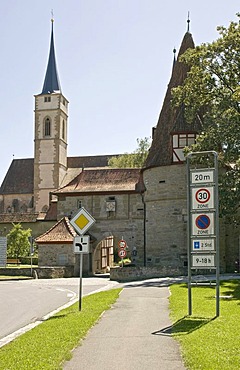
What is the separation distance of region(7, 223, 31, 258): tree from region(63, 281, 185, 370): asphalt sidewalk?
41989 millimetres

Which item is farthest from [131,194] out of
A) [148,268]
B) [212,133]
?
[212,133]

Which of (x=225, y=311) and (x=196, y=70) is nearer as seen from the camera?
(x=225, y=311)

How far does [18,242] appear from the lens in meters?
56.7

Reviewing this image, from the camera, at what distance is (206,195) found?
14.5 metres

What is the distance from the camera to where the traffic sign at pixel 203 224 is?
569 inches

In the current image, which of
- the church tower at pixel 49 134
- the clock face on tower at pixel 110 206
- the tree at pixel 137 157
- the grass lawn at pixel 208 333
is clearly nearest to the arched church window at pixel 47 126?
the church tower at pixel 49 134

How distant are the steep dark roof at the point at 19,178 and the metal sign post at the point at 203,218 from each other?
251ft

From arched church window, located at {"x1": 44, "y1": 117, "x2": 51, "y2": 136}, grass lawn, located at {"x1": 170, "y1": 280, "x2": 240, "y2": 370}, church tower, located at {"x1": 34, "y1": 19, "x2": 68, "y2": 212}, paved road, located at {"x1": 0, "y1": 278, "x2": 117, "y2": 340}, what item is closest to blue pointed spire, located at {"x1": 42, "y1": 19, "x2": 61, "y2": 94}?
church tower, located at {"x1": 34, "y1": 19, "x2": 68, "y2": 212}

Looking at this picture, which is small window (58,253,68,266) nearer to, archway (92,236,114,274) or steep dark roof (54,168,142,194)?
archway (92,236,114,274)

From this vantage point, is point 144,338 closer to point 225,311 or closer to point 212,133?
point 225,311

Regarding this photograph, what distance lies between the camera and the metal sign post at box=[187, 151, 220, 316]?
1438 cm

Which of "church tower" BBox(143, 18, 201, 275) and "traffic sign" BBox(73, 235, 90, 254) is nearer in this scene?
"traffic sign" BBox(73, 235, 90, 254)

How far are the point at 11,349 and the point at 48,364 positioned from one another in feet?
6.16

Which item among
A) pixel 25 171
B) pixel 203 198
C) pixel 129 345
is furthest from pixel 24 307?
pixel 25 171
